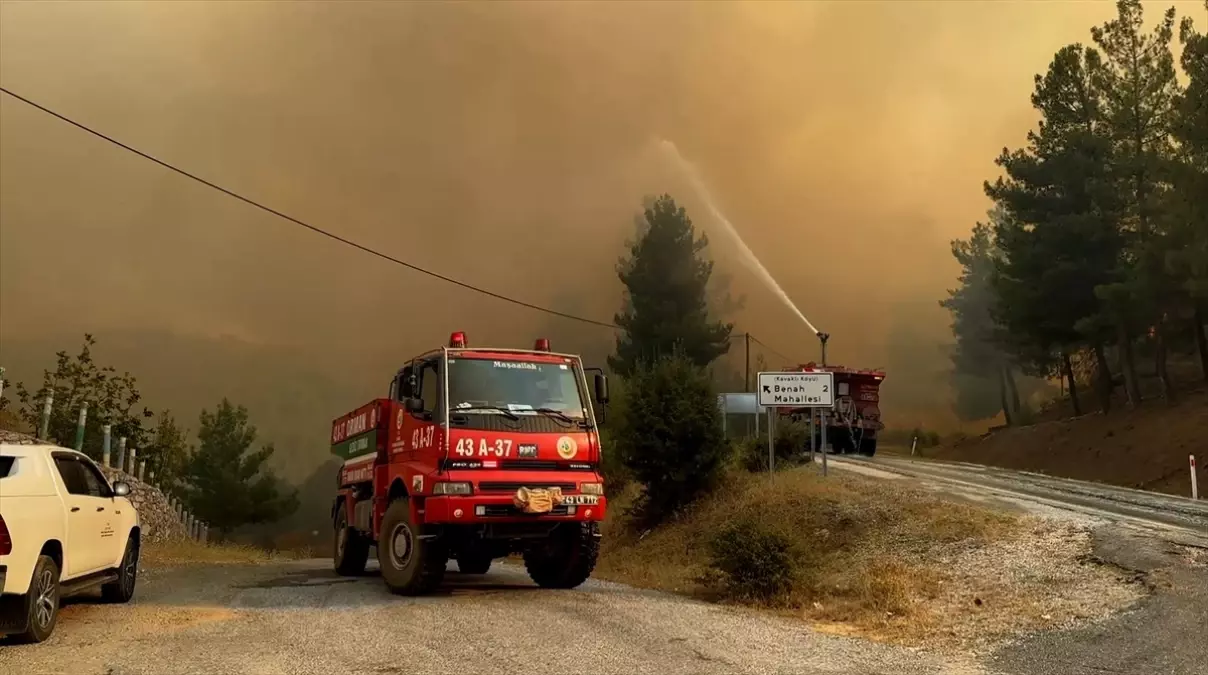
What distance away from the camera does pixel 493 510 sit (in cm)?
1126

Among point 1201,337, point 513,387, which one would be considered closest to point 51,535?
point 513,387

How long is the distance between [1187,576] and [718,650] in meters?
6.83

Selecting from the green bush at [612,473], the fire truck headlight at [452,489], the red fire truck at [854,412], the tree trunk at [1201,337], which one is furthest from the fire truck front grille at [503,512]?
the tree trunk at [1201,337]

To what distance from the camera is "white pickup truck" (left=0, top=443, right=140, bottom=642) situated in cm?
794

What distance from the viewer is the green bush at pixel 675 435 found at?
22938 millimetres

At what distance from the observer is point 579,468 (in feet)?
39.2

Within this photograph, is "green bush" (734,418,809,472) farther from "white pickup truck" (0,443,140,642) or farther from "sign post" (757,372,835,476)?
"white pickup truck" (0,443,140,642)

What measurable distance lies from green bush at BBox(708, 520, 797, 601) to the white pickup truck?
7.90 meters

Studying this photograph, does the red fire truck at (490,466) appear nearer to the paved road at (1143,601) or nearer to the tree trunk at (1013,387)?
the paved road at (1143,601)

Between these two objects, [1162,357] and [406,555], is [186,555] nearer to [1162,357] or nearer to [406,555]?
[406,555]

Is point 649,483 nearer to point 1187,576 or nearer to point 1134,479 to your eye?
point 1187,576

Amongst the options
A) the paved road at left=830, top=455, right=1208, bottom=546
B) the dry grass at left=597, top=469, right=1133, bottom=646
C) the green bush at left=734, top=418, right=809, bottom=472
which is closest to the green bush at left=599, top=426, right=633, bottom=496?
the green bush at left=734, top=418, right=809, bottom=472

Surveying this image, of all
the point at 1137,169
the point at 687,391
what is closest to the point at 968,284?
the point at 1137,169

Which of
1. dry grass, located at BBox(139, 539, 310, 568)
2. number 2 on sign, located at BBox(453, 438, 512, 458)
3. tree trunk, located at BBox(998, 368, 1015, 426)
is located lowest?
dry grass, located at BBox(139, 539, 310, 568)
